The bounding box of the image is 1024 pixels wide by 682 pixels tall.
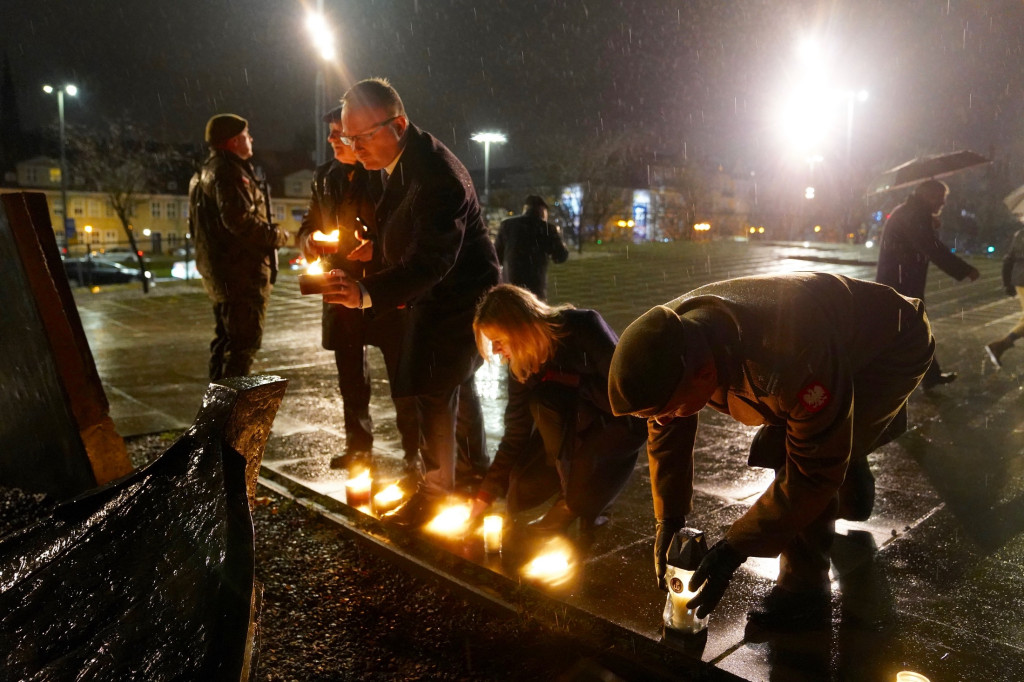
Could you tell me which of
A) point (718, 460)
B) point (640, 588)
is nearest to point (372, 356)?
point (718, 460)

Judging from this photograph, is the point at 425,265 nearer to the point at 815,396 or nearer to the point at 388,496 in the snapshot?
the point at 388,496

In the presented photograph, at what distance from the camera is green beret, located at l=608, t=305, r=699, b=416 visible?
2393mm

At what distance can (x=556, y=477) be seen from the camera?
4.04 m

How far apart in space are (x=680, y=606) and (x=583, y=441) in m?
1.00

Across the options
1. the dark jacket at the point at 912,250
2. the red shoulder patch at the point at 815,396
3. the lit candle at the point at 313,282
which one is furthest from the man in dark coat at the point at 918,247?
the lit candle at the point at 313,282

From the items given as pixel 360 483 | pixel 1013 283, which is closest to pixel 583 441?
pixel 360 483

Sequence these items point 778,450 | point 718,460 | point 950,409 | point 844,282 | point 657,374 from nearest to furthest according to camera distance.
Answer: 1. point 657,374
2. point 844,282
3. point 778,450
4. point 718,460
5. point 950,409

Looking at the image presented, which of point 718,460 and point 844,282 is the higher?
point 844,282

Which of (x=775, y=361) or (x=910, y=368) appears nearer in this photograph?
(x=775, y=361)

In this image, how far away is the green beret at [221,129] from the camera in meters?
5.55

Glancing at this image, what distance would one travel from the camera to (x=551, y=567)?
3561mm

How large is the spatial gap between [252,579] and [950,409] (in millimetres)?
6438

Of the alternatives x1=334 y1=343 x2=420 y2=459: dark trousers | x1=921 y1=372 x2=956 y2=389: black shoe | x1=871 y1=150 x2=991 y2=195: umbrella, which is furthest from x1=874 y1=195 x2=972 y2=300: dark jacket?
x1=334 y1=343 x2=420 y2=459: dark trousers

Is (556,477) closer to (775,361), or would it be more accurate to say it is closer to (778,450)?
(778,450)
